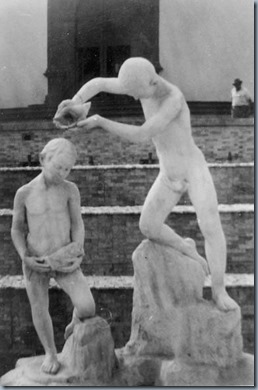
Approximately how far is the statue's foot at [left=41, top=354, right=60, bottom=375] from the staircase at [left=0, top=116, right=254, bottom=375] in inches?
31.8

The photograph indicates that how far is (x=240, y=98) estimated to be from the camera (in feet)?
21.6

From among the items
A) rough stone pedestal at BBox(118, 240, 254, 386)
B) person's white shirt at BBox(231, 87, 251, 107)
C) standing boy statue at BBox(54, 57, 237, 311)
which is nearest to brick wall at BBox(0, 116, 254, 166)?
person's white shirt at BBox(231, 87, 251, 107)

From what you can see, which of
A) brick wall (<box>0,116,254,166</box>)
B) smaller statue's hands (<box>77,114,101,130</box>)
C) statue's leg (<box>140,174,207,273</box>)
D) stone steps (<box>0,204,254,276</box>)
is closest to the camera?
smaller statue's hands (<box>77,114,101,130</box>)

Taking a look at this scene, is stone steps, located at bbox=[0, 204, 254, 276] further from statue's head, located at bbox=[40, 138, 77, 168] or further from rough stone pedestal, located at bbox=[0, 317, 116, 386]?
statue's head, located at bbox=[40, 138, 77, 168]

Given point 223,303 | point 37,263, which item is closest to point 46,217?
point 37,263

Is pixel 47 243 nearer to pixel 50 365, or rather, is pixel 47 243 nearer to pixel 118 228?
pixel 50 365

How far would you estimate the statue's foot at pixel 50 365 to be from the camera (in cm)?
362

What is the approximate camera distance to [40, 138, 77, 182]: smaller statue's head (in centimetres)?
344

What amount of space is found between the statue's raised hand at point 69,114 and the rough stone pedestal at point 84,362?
1.32 meters

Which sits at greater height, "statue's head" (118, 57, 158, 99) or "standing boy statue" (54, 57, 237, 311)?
"statue's head" (118, 57, 158, 99)

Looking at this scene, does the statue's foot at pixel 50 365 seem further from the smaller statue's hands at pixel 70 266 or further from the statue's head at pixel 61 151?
the statue's head at pixel 61 151

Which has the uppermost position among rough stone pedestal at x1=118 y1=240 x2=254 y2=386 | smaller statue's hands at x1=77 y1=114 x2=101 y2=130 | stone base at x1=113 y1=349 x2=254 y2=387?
smaller statue's hands at x1=77 y1=114 x2=101 y2=130

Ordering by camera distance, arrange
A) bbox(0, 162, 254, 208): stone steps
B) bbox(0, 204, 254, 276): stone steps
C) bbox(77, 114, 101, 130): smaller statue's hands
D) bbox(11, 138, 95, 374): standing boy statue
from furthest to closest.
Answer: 1. bbox(0, 162, 254, 208): stone steps
2. bbox(0, 204, 254, 276): stone steps
3. bbox(11, 138, 95, 374): standing boy statue
4. bbox(77, 114, 101, 130): smaller statue's hands

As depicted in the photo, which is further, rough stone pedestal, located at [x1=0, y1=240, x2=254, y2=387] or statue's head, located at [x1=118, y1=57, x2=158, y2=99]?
rough stone pedestal, located at [x1=0, y1=240, x2=254, y2=387]
